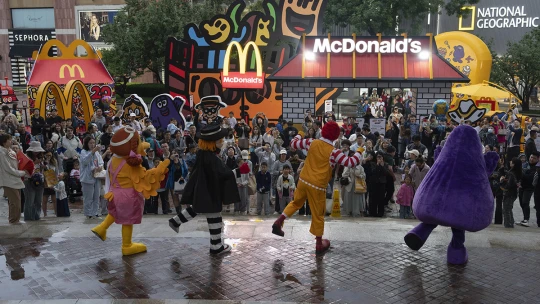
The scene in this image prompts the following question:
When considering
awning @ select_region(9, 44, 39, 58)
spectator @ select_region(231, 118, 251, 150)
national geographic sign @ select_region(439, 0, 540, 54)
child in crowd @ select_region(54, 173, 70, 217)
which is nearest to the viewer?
child in crowd @ select_region(54, 173, 70, 217)

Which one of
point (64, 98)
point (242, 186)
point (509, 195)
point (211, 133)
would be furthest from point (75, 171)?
point (509, 195)

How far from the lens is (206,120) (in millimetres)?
17000

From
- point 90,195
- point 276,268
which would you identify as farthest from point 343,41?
point 276,268

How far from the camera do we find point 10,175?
29.3 ft

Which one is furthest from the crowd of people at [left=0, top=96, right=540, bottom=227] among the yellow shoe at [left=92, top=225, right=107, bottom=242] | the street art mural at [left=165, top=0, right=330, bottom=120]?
the street art mural at [left=165, top=0, right=330, bottom=120]

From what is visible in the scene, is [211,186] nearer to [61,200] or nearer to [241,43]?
[61,200]

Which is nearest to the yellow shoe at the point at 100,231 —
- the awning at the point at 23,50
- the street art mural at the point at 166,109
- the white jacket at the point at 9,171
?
the white jacket at the point at 9,171

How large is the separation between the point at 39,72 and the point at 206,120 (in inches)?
329

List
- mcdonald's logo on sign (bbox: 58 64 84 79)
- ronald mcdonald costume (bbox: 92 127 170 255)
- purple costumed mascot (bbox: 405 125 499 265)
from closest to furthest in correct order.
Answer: purple costumed mascot (bbox: 405 125 499 265) < ronald mcdonald costume (bbox: 92 127 170 255) < mcdonald's logo on sign (bbox: 58 64 84 79)

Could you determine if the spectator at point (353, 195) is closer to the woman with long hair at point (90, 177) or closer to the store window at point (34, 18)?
the woman with long hair at point (90, 177)

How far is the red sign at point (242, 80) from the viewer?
18.6 metres

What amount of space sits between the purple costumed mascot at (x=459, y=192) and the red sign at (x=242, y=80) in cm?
1193

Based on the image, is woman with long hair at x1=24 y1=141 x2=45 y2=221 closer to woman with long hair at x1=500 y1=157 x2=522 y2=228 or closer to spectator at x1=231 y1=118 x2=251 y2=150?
spectator at x1=231 y1=118 x2=251 y2=150

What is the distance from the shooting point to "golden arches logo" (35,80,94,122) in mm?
16484
